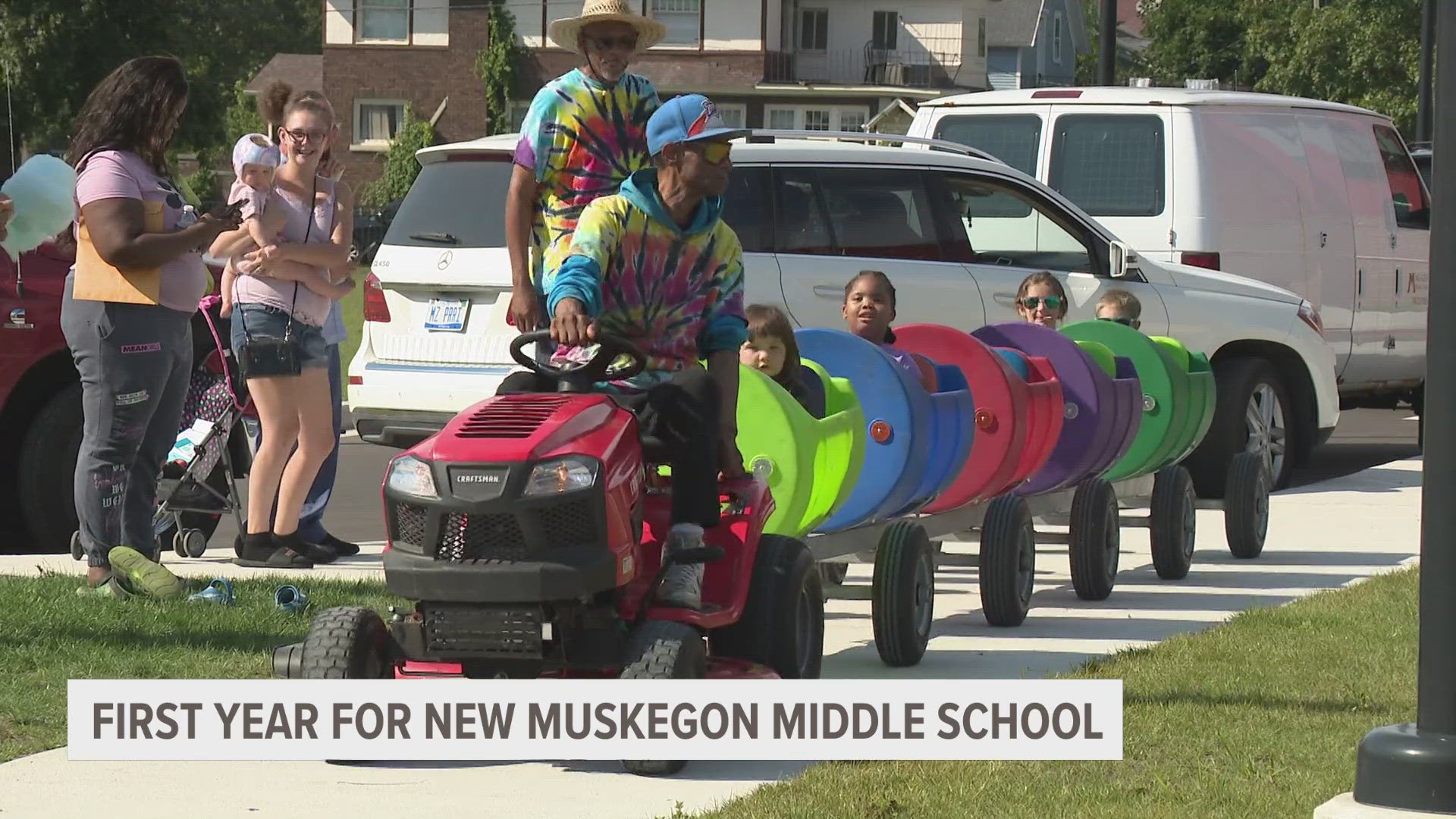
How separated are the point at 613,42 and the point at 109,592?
260cm

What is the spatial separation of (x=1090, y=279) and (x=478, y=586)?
7.81 m

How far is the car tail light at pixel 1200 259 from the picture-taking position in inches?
535

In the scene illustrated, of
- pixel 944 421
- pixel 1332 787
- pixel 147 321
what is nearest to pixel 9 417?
pixel 147 321

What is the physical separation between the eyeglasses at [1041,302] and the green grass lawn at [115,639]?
153 inches

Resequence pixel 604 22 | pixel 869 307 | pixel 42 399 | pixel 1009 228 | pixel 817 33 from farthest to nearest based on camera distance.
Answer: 1. pixel 817 33
2. pixel 1009 228
3. pixel 42 399
4. pixel 869 307
5. pixel 604 22

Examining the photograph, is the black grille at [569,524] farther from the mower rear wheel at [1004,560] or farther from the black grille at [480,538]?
the mower rear wheel at [1004,560]

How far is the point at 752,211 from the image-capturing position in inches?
453

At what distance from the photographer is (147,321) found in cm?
773

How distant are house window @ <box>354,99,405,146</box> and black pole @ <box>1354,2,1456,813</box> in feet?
197

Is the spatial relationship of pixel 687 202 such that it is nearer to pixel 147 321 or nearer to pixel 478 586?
pixel 478 586

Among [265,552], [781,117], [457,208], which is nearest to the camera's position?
[265,552]

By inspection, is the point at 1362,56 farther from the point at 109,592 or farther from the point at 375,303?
the point at 109,592

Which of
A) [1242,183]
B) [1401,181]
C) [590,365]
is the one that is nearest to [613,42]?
[590,365]

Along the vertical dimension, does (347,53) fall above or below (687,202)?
above
